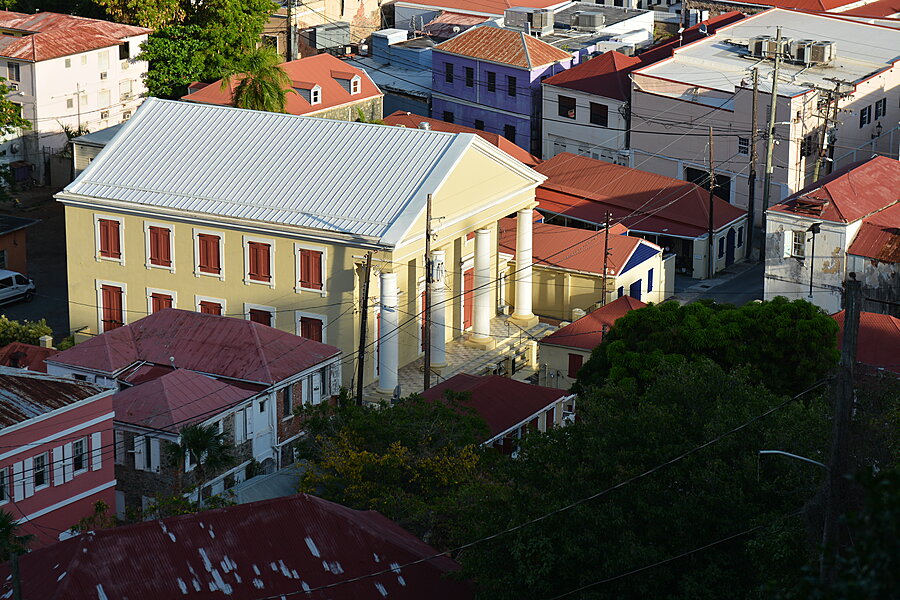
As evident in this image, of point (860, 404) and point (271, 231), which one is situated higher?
point (860, 404)

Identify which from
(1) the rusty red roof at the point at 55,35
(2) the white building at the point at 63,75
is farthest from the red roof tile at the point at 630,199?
(1) the rusty red roof at the point at 55,35

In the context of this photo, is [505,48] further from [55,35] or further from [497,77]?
[55,35]

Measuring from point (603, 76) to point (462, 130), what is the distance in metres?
9.55

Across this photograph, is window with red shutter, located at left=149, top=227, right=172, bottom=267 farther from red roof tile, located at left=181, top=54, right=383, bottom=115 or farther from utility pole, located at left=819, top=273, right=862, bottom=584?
utility pole, located at left=819, top=273, right=862, bottom=584

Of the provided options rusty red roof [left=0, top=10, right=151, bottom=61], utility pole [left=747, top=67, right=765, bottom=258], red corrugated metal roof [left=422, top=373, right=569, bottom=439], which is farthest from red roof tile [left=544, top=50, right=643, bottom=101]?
red corrugated metal roof [left=422, top=373, right=569, bottom=439]

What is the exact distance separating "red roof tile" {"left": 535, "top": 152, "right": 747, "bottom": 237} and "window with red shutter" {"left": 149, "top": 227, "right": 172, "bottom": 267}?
958 inches

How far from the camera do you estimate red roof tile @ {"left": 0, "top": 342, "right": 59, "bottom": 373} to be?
56.1 m

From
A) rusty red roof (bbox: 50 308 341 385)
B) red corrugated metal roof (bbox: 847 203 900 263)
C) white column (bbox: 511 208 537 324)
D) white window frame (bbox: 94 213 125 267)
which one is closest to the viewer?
rusty red roof (bbox: 50 308 341 385)

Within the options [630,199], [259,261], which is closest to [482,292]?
[259,261]

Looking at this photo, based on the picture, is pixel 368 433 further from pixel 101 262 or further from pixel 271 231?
pixel 101 262

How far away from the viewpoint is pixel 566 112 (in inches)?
3514

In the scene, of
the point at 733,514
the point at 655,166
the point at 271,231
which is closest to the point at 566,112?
the point at 655,166

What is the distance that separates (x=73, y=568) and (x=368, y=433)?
12.0m

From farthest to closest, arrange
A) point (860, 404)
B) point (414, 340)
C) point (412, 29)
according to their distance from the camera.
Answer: point (412, 29)
point (414, 340)
point (860, 404)
